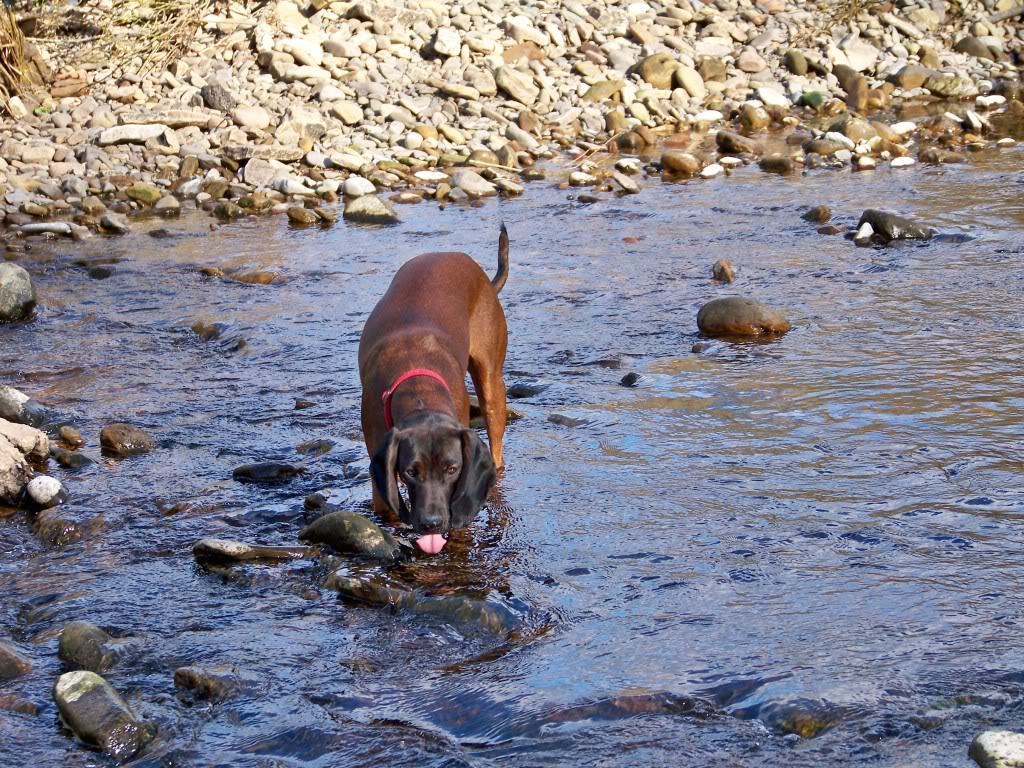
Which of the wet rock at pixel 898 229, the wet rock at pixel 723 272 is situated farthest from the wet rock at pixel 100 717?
the wet rock at pixel 898 229

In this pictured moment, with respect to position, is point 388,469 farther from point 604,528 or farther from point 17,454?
point 17,454

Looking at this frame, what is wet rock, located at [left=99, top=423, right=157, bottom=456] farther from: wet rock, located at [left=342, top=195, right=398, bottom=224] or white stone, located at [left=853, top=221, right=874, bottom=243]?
white stone, located at [left=853, top=221, right=874, bottom=243]

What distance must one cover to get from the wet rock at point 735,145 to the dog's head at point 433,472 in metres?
10.2

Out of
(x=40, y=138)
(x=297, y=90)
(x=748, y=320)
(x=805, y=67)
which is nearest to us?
(x=748, y=320)

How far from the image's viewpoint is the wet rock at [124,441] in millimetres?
6504

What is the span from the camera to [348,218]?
40.1ft

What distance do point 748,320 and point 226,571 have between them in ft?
13.6

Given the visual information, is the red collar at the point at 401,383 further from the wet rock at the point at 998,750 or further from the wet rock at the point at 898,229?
the wet rock at the point at 898,229

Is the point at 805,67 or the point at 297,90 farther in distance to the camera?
the point at 805,67

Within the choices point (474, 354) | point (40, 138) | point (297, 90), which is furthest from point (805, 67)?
point (474, 354)

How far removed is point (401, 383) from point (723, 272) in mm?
4644

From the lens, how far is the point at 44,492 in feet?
18.8

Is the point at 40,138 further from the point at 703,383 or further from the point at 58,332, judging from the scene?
the point at 703,383

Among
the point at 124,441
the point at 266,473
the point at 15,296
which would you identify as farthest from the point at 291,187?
the point at 266,473
